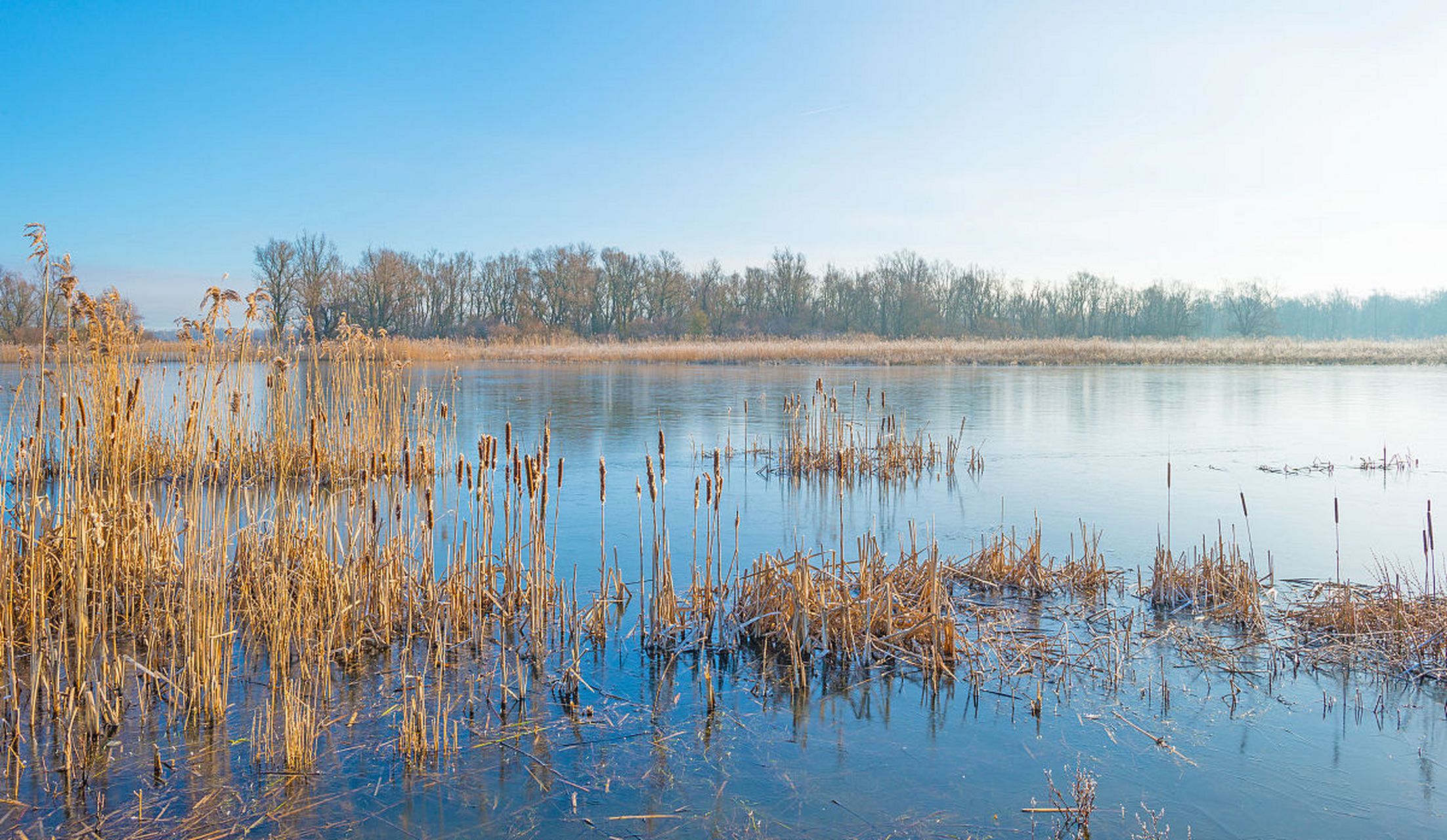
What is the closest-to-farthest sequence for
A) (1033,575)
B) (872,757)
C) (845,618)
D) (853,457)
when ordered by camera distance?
1. (872,757)
2. (845,618)
3. (1033,575)
4. (853,457)

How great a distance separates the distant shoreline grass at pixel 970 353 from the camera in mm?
34562

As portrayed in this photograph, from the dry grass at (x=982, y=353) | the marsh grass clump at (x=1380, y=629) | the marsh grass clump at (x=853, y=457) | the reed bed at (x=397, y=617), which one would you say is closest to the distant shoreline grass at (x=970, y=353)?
the dry grass at (x=982, y=353)

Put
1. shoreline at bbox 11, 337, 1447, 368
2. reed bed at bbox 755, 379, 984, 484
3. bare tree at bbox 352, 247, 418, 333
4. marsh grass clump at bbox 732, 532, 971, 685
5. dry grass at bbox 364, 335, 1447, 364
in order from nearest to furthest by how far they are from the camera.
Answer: marsh grass clump at bbox 732, 532, 971, 685
reed bed at bbox 755, 379, 984, 484
shoreline at bbox 11, 337, 1447, 368
dry grass at bbox 364, 335, 1447, 364
bare tree at bbox 352, 247, 418, 333

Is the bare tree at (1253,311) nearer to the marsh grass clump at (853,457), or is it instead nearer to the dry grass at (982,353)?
the dry grass at (982,353)

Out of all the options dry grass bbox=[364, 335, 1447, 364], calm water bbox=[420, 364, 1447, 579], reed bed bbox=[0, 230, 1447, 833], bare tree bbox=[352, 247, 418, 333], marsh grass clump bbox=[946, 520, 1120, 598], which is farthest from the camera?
bare tree bbox=[352, 247, 418, 333]

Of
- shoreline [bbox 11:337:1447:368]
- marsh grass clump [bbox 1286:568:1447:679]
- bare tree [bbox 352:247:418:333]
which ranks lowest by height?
marsh grass clump [bbox 1286:568:1447:679]

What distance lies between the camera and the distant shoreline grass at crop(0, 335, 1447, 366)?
3456cm

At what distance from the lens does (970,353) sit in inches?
1436

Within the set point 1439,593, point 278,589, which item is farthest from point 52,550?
point 1439,593

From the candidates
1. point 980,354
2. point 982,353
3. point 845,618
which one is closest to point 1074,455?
point 845,618

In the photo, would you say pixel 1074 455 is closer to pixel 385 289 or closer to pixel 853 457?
pixel 853 457

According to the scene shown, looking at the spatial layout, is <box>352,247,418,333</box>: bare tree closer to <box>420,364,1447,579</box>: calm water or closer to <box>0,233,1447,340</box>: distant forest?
<box>0,233,1447,340</box>: distant forest

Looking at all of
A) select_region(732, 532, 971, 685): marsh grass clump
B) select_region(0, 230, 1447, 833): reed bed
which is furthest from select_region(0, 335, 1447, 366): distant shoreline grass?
select_region(732, 532, 971, 685): marsh grass clump

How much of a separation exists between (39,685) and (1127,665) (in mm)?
4592
